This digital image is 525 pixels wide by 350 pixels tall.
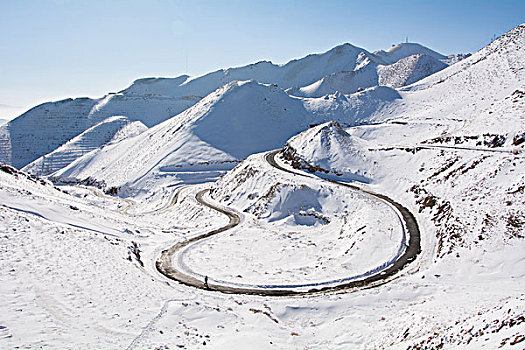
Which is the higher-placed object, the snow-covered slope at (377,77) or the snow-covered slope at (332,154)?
the snow-covered slope at (377,77)

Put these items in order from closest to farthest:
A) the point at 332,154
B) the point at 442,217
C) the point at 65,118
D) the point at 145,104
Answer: the point at 442,217 → the point at 332,154 → the point at 65,118 → the point at 145,104

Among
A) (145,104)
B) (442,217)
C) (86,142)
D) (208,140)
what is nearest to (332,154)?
(442,217)

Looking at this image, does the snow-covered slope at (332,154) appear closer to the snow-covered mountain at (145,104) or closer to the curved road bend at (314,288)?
the curved road bend at (314,288)

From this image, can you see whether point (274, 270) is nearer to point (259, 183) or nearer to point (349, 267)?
point (349, 267)

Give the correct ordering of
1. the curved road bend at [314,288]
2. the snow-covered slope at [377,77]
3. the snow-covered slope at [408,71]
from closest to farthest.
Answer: the curved road bend at [314,288], the snow-covered slope at [377,77], the snow-covered slope at [408,71]

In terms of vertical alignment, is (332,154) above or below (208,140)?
below

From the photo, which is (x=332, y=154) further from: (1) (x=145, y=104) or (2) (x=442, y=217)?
(1) (x=145, y=104)

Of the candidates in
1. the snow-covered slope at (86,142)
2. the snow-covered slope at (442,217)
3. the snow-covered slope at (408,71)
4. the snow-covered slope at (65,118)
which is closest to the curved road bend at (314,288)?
the snow-covered slope at (442,217)

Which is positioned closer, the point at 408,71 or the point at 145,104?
the point at 408,71
